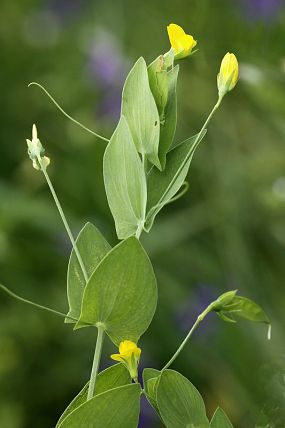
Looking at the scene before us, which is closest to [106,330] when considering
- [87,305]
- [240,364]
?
[87,305]

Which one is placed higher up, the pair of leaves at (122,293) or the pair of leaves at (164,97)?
the pair of leaves at (164,97)

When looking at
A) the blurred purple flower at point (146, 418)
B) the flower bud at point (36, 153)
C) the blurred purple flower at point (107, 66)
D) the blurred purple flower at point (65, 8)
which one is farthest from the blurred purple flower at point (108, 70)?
the flower bud at point (36, 153)

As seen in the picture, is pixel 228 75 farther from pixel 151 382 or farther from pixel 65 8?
pixel 65 8

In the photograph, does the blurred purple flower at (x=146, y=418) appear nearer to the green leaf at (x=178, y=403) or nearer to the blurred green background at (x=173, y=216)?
the blurred green background at (x=173, y=216)

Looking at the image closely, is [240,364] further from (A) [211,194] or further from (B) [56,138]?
(B) [56,138]

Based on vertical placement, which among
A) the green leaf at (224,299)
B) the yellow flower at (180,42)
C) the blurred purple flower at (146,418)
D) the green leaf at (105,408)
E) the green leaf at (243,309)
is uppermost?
the yellow flower at (180,42)

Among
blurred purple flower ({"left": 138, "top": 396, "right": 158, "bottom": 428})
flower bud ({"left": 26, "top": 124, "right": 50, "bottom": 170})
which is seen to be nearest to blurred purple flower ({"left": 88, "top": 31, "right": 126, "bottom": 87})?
blurred purple flower ({"left": 138, "top": 396, "right": 158, "bottom": 428})

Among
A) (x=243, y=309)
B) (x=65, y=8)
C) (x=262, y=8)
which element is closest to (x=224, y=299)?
(x=243, y=309)
